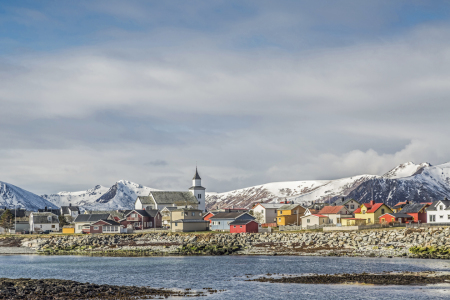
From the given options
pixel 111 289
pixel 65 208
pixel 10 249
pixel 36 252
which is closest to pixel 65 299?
pixel 111 289

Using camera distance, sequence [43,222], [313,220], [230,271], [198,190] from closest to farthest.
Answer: [230,271], [313,220], [43,222], [198,190]

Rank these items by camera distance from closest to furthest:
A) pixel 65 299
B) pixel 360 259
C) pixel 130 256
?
pixel 65 299, pixel 360 259, pixel 130 256

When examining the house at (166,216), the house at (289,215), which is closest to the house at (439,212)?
the house at (289,215)

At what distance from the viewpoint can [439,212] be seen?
94.1 m

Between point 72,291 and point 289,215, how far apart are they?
259 ft

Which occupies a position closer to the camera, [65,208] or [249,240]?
[249,240]

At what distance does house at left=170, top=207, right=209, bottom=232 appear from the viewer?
10875 centimetres

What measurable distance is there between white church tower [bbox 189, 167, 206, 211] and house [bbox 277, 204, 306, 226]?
162 ft

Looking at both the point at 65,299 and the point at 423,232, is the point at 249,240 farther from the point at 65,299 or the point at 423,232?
the point at 65,299

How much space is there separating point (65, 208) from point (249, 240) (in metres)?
121

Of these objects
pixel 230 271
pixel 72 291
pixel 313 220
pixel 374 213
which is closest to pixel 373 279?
pixel 230 271

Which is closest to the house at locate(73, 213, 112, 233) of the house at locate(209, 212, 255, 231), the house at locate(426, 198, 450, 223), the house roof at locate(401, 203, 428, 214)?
the house at locate(209, 212, 255, 231)

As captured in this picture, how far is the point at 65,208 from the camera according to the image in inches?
7520

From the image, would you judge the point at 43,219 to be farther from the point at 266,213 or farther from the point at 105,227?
the point at 266,213
